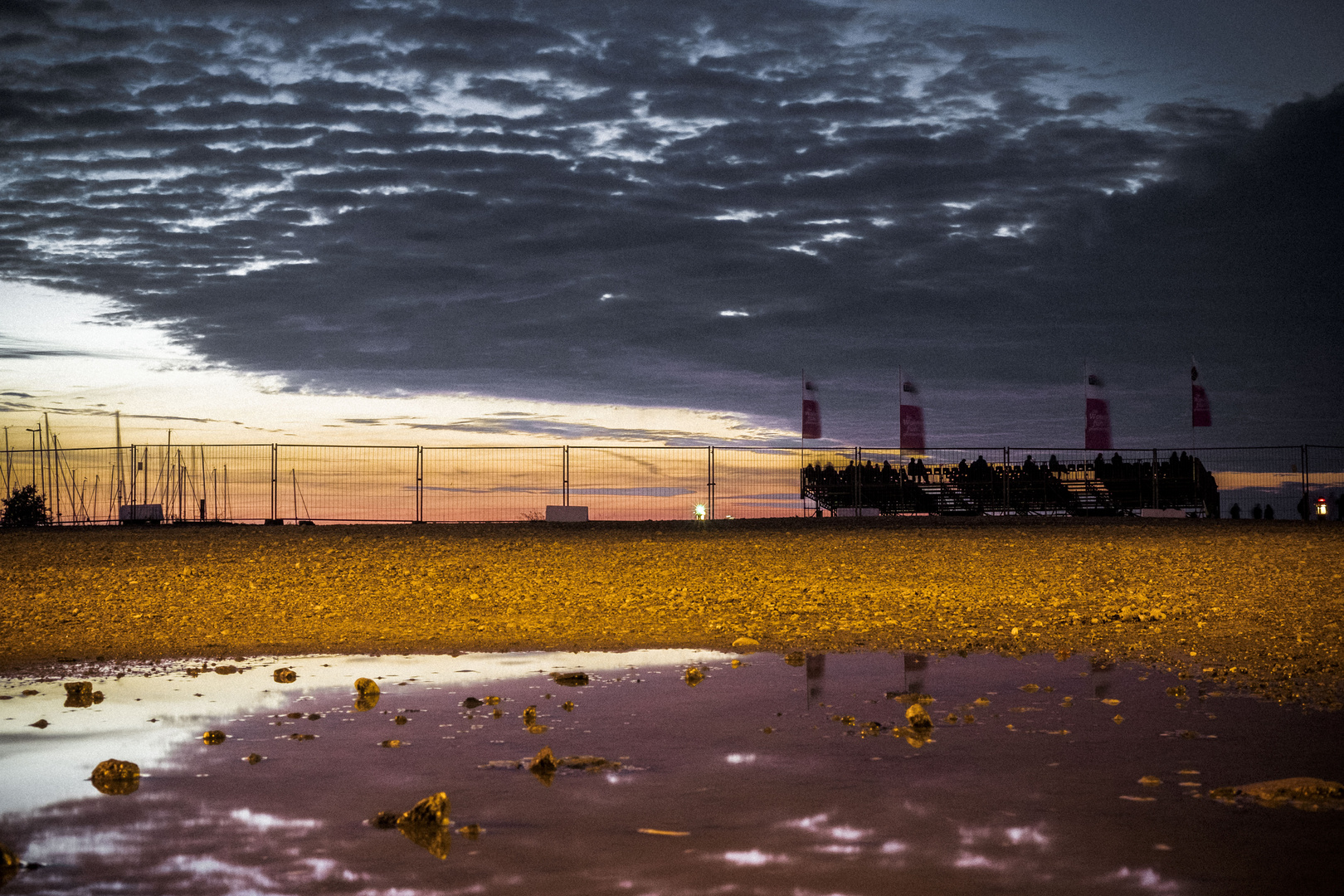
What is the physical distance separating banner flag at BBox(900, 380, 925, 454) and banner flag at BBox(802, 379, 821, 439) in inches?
107

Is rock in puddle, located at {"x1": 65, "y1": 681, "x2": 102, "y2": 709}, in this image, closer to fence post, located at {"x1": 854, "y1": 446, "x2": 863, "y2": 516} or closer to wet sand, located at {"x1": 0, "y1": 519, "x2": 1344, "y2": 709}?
wet sand, located at {"x1": 0, "y1": 519, "x2": 1344, "y2": 709}

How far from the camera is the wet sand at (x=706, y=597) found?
11.5m

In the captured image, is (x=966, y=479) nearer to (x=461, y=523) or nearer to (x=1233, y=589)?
(x=461, y=523)

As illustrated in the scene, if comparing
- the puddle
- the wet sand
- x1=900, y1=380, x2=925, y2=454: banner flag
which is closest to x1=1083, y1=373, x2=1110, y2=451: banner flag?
x1=900, y1=380, x2=925, y2=454: banner flag

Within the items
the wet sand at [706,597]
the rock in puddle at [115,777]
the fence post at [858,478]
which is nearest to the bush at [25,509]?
the wet sand at [706,597]

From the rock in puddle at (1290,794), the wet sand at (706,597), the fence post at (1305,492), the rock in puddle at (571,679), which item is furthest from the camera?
the fence post at (1305,492)

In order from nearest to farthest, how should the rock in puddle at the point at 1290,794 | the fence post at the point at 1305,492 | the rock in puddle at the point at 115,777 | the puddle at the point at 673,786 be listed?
the puddle at the point at 673,786 → the rock in puddle at the point at 1290,794 → the rock in puddle at the point at 115,777 → the fence post at the point at 1305,492

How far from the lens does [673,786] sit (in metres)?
6.07

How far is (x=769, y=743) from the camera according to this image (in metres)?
7.07

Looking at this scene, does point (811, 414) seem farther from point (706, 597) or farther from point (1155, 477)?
point (706, 597)

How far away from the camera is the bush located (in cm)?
3494

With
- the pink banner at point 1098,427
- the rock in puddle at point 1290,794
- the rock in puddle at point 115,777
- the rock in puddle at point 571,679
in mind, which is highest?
the pink banner at point 1098,427

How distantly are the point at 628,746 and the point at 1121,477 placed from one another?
3235cm

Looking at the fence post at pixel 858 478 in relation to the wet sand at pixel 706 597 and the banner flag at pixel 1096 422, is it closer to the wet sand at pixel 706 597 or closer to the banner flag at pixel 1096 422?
the banner flag at pixel 1096 422
